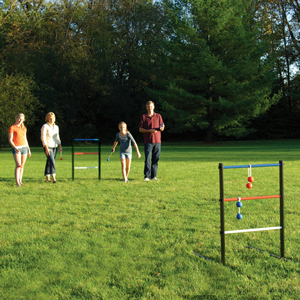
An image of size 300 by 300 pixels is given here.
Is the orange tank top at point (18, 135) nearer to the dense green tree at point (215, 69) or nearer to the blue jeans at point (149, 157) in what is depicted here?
the blue jeans at point (149, 157)

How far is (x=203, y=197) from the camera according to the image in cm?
847

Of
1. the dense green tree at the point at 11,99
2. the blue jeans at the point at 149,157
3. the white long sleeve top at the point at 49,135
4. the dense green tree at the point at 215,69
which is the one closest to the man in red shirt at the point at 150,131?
the blue jeans at the point at 149,157

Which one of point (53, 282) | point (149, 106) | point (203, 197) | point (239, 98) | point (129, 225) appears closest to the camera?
point (53, 282)

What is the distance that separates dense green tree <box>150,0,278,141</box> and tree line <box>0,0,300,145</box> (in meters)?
0.11

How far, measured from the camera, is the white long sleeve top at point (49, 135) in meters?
10.9

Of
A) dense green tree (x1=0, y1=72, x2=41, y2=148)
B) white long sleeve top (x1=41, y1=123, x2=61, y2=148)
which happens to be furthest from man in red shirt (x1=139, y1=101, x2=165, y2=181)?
dense green tree (x1=0, y1=72, x2=41, y2=148)

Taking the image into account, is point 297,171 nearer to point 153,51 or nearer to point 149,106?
point 149,106

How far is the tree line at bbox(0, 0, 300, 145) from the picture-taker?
3781 cm

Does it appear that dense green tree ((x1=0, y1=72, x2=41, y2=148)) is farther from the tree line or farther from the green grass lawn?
the green grass lawn

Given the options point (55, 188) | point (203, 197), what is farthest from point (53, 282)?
point (55, 188)

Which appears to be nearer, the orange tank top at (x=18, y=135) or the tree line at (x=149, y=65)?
the orange tank top at (x=18, y=135)

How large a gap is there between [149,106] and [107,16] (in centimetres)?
3877

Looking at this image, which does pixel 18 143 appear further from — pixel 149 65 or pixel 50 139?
pixel 149 65

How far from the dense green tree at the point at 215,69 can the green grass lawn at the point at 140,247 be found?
29.3 meters
